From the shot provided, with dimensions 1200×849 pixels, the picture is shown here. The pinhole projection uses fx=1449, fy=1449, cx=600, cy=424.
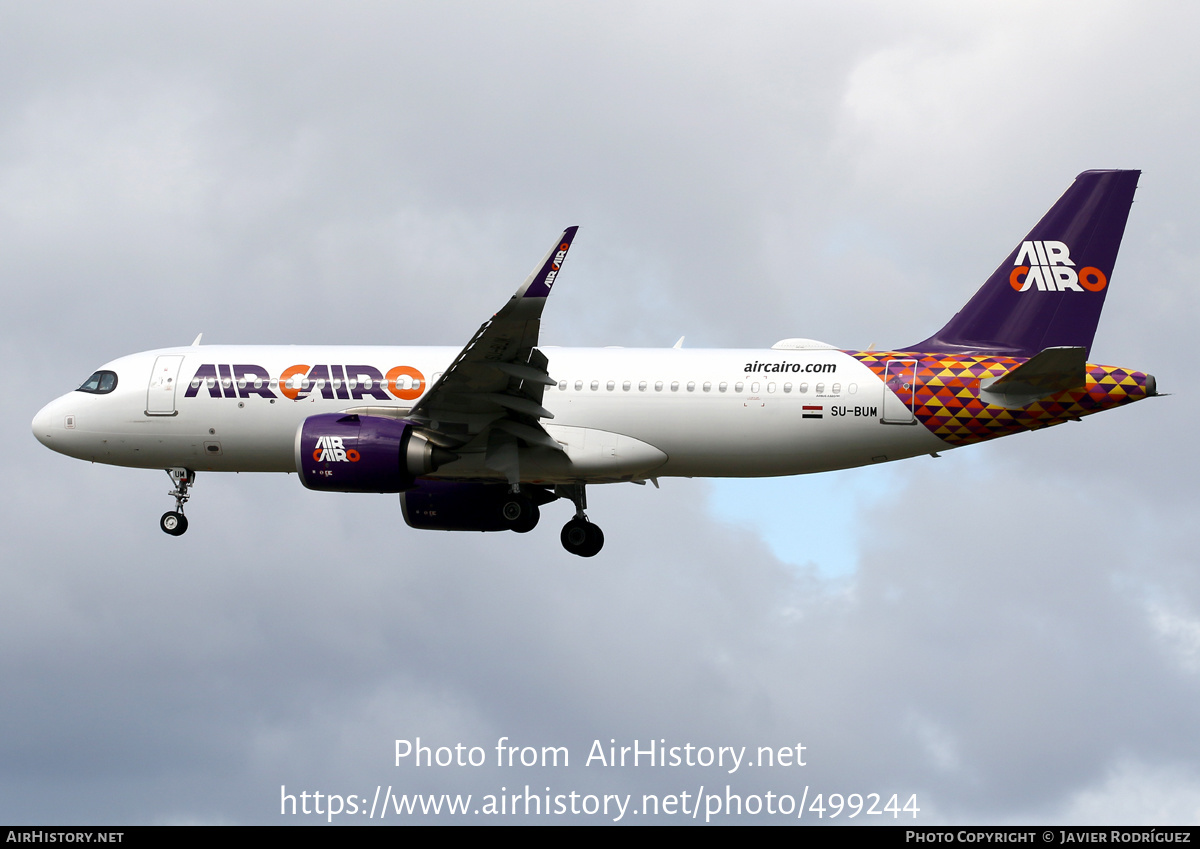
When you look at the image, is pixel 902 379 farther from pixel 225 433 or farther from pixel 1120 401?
pixel 225 433

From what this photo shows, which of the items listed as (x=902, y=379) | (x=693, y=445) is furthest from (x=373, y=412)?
(x=902, y=379)

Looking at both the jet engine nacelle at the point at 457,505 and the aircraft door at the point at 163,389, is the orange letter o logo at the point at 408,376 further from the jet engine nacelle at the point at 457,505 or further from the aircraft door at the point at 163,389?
the aircraft door at the point at 163,389

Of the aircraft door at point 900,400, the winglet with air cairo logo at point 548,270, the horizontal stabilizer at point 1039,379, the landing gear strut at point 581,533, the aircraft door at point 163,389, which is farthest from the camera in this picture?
the landing gear strut at point 581,533

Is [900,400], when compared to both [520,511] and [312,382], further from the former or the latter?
[312,382]

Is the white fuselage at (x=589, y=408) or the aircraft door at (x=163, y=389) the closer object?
the white fuselage at (x=589, y=408)

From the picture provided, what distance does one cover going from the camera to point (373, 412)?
35.4 m

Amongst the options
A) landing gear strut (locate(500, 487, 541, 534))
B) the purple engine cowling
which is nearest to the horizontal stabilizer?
landing gear strut (locate(500, 487, 541, 534))

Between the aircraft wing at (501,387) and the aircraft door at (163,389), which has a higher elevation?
the aircraft door at (163,389)

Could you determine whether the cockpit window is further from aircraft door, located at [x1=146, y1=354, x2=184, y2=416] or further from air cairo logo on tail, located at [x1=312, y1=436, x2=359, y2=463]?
air cairo logo on tail, located at [x1=312, y1=436, x2=359, y2=463]

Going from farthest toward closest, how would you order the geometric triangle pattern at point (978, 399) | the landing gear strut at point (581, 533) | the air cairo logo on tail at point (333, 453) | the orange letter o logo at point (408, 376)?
1. the landing gear strut at point (581, 533)
2. the orange letter o logo at point (408, 376)
3. the air cairo logo on tail at point (333, 453)
4. the geometric triangle pattern at point (978, 399)

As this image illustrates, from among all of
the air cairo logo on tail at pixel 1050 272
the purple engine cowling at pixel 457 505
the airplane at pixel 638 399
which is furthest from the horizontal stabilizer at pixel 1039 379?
the purple engine cowling at pixel 457 505

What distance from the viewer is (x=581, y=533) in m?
38.3

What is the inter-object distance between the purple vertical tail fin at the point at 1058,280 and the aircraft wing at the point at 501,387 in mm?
10194

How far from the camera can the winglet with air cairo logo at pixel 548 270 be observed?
98.9 ft
